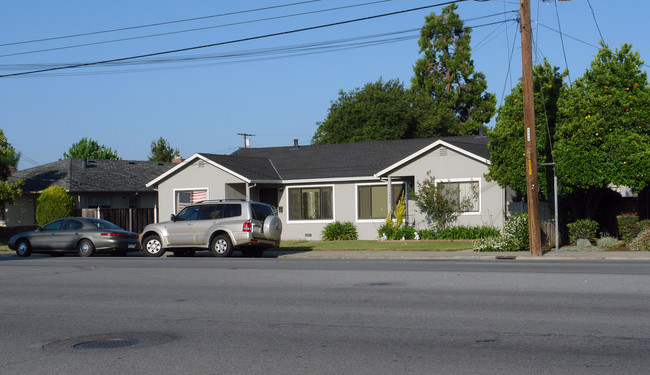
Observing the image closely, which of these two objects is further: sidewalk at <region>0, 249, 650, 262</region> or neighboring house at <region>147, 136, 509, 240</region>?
neighboring house at <region>147, 136, 509, 240</region>

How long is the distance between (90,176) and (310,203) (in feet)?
48.1

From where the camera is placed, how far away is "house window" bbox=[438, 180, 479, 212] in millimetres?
29406

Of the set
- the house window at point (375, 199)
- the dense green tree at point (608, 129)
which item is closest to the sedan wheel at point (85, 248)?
the house window at point (375, 199)

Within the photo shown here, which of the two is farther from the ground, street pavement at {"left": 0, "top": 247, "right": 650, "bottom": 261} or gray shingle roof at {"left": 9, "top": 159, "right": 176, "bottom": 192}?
gray shingle roof at {"left": 9, "top": 159, "right": 176, "bottom": 192}

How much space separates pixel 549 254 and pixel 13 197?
84.8 feet

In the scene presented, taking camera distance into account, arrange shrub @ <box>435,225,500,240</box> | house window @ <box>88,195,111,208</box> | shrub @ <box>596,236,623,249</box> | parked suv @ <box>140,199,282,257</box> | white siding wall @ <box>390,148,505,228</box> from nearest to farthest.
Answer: parked suv @ <box>140,199,282,257</box>, shrub @ <box>596,236,623,249</box>, shrub @ <box>435,225,500,240</box>, white siding wall @ <box>390,148,505,228</box>, house window @ <box>88,195,111,208</box>

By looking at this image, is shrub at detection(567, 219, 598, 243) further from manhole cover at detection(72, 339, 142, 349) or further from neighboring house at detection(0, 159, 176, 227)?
neighboring house at detection(0, 159, 176, 227)

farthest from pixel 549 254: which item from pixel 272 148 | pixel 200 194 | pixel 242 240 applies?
pixel 272 148

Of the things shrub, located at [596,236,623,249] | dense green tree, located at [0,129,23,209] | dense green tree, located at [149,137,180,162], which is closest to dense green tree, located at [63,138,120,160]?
dense green tree, located at [149,137,180,162]

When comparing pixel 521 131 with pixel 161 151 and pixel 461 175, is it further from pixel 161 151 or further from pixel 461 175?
pixel 161 151

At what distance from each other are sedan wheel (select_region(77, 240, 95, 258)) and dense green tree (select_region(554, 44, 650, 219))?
622 inches

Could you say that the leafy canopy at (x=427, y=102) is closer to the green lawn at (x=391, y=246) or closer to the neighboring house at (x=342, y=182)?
the neighboring house at (x=342, y=182)

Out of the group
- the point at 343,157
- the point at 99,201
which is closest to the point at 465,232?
the point at 343,157

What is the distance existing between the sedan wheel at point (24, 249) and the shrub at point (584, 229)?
1888 centimetres
